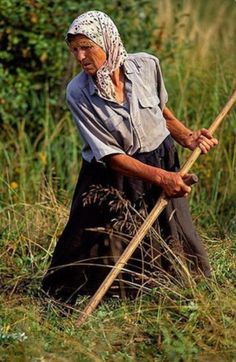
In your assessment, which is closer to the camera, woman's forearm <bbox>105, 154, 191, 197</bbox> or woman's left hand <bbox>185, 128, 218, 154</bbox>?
woman's forearm <bbox>105, 154, 191, 197</bbox>

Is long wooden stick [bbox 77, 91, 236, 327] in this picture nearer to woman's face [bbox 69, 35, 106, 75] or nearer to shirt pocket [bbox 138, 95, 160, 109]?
shirt pocket [bbox 138, 95, 160, 109]

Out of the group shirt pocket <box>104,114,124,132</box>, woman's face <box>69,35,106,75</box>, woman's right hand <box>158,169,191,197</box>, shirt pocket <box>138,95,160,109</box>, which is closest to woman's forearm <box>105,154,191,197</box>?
woman's right hand <box>158,169,191,197</box>

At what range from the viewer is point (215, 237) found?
6648 millimetres

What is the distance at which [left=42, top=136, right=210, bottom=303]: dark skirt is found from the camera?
5.38 m

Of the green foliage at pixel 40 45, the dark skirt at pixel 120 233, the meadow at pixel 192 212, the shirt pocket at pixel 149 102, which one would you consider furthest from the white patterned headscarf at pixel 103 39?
the green foliage at pixel 40 45

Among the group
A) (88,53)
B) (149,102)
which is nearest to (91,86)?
(88,53)

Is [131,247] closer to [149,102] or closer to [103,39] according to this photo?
[149,102]

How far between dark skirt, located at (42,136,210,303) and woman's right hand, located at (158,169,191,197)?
24 cm

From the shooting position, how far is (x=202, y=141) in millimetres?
5234

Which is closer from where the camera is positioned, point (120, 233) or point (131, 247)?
point (131, 247)

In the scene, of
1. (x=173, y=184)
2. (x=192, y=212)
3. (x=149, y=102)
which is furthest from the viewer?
(x=192, y=212)

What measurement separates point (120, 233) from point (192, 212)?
2.12 meters

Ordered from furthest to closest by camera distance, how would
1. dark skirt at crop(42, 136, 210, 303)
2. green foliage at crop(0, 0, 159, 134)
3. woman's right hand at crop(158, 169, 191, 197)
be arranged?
green foliage at crop(0, 0, 159, 134) < dark skirt at crop(42, 136, 210, 303) < woman's right hand at crop(158, 169, 191, 197)

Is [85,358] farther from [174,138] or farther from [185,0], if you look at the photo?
[185,0]
